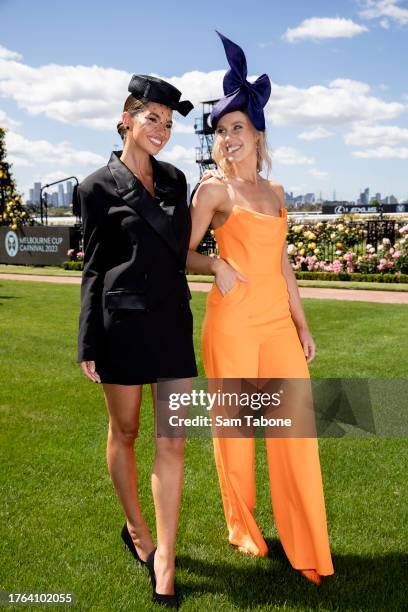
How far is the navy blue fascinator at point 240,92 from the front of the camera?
3.11 m

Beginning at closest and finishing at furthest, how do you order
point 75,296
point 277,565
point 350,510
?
point 277,565
point 350,510
point 75,296

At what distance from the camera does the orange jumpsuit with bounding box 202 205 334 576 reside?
3.10 m

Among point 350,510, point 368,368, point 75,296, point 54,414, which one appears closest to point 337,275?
point 75,296

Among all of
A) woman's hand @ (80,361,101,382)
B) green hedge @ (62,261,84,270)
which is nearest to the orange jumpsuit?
woman's hand @ (80,361,101,382)

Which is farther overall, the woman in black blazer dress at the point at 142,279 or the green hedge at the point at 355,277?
the green hedge at the point at 355,277

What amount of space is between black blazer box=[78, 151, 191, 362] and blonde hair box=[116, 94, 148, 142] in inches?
6.3

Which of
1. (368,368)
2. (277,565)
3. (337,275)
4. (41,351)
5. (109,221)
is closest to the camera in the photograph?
(109,221)

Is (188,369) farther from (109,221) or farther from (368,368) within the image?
(368,368)

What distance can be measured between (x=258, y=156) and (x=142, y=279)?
3.07 feet

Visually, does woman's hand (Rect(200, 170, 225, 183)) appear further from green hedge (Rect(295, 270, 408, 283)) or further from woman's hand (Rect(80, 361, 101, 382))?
green hedge (Rect(295, 270, 408, 283))

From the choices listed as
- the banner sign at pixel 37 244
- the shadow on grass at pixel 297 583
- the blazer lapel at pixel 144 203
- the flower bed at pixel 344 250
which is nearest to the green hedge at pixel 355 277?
the flower bed at pixel 344 250

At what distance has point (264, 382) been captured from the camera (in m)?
3.20

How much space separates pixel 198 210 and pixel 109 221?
486mm

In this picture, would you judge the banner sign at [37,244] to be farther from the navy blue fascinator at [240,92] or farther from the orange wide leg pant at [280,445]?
the orange wide leg pant at [280,445]
